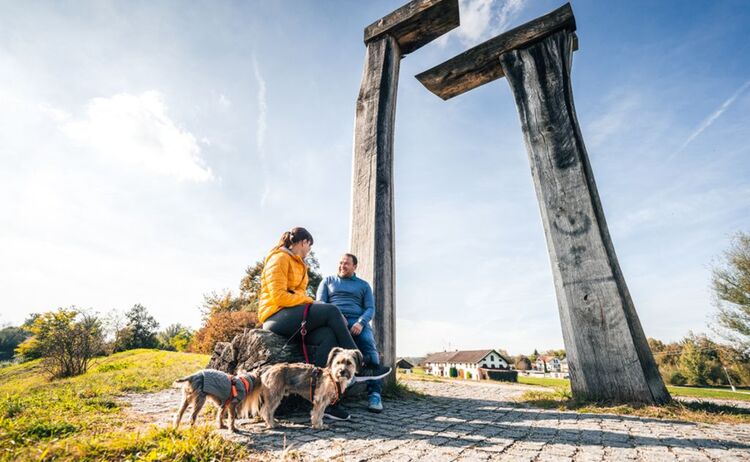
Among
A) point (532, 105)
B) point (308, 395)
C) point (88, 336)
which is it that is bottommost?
point (308, 395)

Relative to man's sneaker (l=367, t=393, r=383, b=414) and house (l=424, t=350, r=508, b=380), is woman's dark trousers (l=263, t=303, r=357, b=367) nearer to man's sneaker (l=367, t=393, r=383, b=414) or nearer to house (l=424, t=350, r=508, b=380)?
man's sneaker (l=367, t=393, r=383, b=414)

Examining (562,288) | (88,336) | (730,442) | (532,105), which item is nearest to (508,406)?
(562,288)

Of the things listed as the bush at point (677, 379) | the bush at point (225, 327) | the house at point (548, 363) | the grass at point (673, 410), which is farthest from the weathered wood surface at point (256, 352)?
the house at point (548, 363)

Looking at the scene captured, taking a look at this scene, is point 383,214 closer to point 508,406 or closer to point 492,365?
point 508,406

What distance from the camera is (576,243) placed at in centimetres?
392

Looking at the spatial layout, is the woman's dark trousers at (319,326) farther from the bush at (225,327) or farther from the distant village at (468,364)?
the distant village at (468,364)

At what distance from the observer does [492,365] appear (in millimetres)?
60250

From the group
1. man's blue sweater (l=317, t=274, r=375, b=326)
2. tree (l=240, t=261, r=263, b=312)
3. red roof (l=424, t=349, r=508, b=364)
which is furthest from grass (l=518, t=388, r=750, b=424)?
red roof (l=424, t=349, r=508, b=364)

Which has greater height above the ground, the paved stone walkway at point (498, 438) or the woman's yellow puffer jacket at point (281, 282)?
the woman's yellow puffer jacket at point (281, 282)

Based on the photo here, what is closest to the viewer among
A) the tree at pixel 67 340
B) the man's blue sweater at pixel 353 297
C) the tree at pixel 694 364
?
the man's blue sweater at pixel 353 297

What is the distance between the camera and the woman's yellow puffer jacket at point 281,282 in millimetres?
3516

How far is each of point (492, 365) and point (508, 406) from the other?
212 ft

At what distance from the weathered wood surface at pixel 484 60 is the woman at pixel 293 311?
4.02 m

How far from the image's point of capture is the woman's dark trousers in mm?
3521
